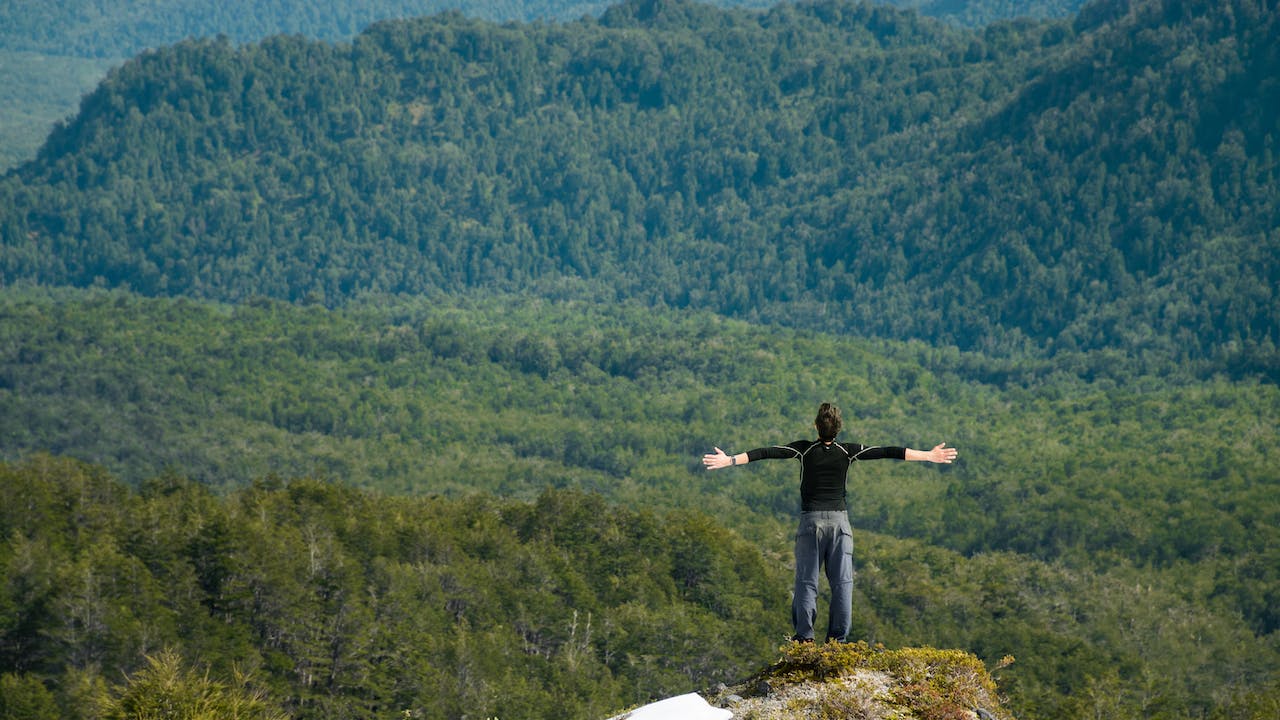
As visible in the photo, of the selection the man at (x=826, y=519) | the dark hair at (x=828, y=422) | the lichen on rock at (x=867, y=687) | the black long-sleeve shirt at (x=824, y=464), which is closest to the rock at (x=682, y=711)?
the lichen on rock at (x=867, y=687)

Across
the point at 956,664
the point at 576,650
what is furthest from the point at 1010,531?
the point at 956,664

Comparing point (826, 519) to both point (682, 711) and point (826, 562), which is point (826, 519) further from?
point (682, 711)

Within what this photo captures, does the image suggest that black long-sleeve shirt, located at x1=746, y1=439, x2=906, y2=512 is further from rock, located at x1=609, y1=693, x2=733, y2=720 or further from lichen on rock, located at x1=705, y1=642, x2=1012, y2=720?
Result: rock, located at x1=609, y1=693, x2=733, y2=720

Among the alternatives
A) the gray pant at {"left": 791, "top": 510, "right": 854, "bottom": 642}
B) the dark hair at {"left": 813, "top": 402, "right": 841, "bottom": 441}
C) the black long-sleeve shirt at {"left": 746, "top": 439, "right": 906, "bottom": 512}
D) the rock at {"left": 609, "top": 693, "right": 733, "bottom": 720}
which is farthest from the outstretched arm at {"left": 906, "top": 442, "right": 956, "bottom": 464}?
the rock at {"left": 609, "top": 693, "right": 733, "bottom": 720}

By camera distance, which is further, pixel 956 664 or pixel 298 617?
pixel 298 617

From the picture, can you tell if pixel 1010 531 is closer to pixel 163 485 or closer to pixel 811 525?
pixel 163 485

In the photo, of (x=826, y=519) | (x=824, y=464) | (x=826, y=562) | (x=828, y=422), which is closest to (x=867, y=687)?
(x=826, y=562)

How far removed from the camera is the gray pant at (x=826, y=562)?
28.9 meters

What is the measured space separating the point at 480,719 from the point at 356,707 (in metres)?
6.35

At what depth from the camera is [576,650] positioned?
97.4m

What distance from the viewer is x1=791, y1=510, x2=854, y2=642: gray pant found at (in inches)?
1139

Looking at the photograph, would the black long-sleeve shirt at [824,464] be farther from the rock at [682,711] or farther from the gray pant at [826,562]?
the rock at [682,711]

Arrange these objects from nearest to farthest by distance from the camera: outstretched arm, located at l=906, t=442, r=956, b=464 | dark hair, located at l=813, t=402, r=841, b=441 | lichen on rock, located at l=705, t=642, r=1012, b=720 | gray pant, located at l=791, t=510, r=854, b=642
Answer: lichen on rock, located at l=705, t=642, r=1012, b=720
outstretched arm, located at l=906, t=442, r=956, b=464
dark hair, located at l=813, t=402, r=841, b=441
gray pant, located at l=791, t=510, r=854, b=642

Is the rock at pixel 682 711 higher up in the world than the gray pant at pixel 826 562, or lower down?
lower down
